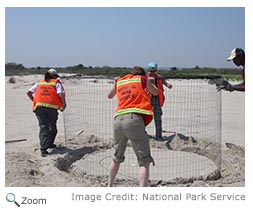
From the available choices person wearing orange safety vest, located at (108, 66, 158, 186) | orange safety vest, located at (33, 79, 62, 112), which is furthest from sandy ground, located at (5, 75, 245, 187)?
person wearing orange safety vest, located at (108, 66, 158, 186)

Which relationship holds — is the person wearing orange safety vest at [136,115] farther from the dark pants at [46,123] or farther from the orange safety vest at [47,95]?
the dark pants at [46,123]

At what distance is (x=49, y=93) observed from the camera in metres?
6.14

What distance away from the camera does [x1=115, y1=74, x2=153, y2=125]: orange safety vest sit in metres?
4.23

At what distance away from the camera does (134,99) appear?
13.9 ft

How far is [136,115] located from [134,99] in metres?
0.19

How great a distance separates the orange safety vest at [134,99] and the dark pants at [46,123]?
7.26 feet

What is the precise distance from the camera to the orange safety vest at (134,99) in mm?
4230

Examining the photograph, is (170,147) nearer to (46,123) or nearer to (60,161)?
(60,161)

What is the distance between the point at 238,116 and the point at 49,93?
21.6ft

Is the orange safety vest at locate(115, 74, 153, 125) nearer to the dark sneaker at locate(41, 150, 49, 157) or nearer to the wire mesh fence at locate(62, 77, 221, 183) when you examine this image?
the wire mesh fence at locate(62, 77, 221, 183)

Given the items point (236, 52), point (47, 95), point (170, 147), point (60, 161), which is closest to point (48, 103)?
A: point (47, 95)
